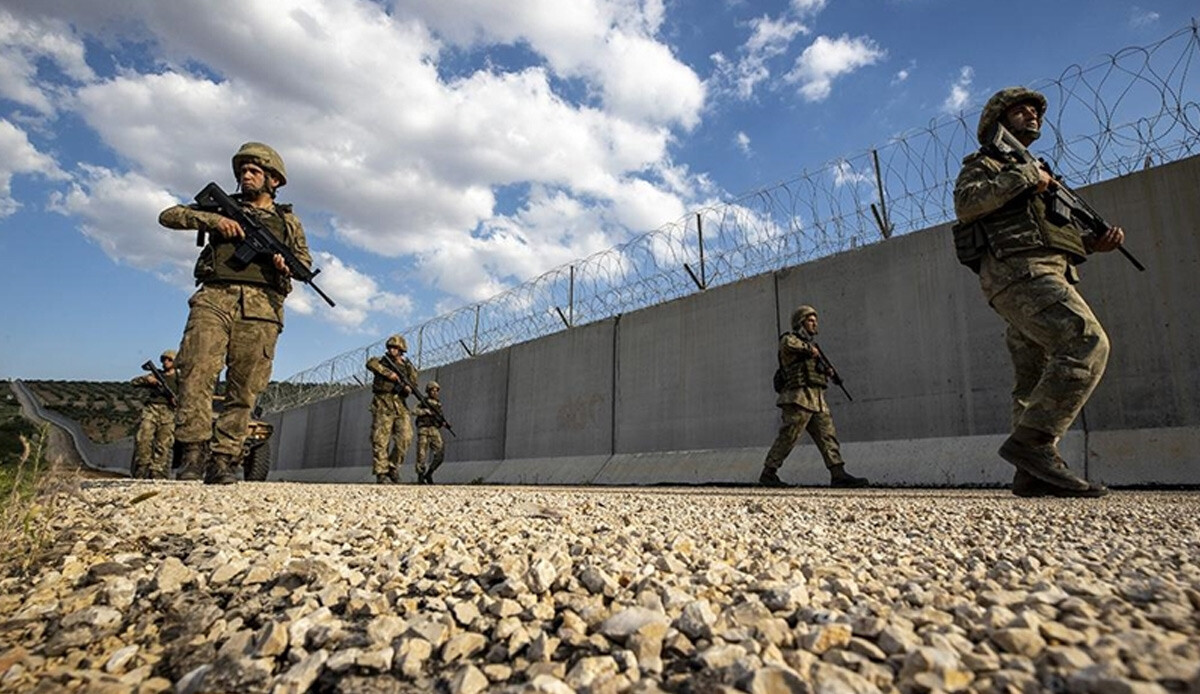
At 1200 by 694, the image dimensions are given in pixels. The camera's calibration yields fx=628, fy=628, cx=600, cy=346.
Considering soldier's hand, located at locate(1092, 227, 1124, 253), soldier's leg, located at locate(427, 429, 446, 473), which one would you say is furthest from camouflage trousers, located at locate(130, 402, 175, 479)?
soldier's hand, located at locate(1092, 227, 1124, 253)

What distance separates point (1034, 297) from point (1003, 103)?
1063 mm

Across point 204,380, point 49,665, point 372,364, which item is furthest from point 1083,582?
point 372,364

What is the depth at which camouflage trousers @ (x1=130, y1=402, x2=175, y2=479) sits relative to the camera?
7945mm

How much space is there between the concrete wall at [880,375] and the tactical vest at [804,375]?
0.67 meters

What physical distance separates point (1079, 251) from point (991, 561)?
228 centimetres

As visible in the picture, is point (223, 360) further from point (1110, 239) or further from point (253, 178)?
point (1110, 239)

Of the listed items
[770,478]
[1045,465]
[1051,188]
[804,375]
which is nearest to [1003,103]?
[1051,188]

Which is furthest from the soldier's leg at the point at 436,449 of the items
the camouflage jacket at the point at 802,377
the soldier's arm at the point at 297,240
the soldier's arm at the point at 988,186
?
the soldier's arm at the point at 988,186

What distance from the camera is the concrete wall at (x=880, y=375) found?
408cm

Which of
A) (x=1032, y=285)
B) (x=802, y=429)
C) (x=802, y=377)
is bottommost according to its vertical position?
(x=802, y=429)

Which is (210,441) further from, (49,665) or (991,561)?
(991,561)

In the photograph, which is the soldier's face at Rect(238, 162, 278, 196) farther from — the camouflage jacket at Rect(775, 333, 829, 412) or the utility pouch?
the utility pouch

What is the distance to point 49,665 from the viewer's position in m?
0.99

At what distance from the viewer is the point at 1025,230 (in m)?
2.80
